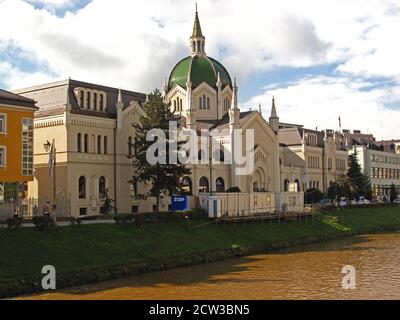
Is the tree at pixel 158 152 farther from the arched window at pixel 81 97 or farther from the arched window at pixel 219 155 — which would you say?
the arched window at pixel 219 155

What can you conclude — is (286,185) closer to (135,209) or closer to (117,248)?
(135,209)

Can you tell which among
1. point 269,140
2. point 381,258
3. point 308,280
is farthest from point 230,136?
Result: point 308,280

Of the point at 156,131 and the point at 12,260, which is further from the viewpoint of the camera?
the point at 156,131

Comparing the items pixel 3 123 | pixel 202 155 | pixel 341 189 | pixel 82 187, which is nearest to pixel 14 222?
pixel 3 123

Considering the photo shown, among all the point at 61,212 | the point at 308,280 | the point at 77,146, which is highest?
the point at 77,146

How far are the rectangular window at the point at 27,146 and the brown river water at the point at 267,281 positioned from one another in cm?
1511

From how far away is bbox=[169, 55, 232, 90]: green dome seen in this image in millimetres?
84438

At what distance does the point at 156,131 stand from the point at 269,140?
3185cm

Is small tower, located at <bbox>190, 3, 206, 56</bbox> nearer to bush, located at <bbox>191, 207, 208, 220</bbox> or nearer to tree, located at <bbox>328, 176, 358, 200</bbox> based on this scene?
tree, located at <bbox>328, 176, 358, 200</bbox>

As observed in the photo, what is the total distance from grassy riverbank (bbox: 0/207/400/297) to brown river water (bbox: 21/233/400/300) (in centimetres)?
115

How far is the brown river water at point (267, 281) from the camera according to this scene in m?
30.8

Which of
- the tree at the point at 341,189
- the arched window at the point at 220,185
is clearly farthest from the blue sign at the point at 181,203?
the tree at the point at 341,189
